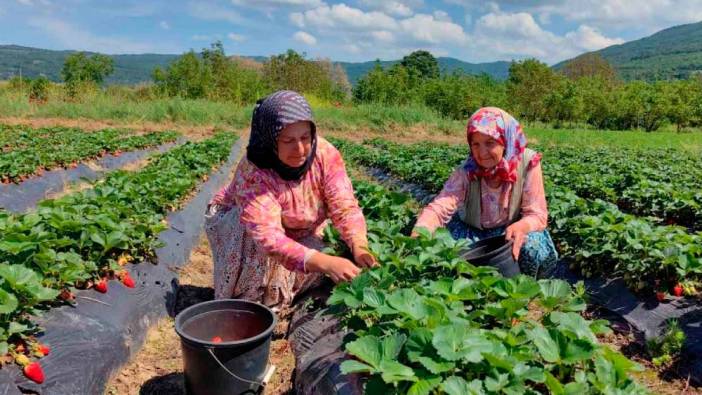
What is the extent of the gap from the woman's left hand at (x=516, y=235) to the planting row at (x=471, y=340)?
23.5 inches

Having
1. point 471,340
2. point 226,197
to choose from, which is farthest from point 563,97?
point 471,340

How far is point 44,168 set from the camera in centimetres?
877

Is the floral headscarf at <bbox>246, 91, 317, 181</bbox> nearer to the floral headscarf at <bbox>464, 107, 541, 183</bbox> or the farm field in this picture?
the farm field

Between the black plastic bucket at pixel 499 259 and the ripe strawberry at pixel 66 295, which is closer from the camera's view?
the black plastic bucket at pixel 499 259

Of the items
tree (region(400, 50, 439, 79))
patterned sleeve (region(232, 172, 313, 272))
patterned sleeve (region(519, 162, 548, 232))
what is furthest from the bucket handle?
tree (region(400, 50, 439, 79))

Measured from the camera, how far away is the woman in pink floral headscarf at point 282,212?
2795 millimetres

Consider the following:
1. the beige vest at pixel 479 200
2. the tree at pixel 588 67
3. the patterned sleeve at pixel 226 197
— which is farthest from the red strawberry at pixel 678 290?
the tree at pixel 588 67

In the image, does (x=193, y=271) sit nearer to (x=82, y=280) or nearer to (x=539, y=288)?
(x=82, y=280)

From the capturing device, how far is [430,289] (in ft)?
6.90

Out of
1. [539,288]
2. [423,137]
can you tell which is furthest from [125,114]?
[539,288]

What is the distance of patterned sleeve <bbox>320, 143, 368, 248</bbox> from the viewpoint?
9.75 feet

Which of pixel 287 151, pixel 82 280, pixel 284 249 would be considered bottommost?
pixel 82 280

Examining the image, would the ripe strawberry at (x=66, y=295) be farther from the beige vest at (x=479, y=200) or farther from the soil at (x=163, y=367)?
the beige vest at (x=479, y=200)

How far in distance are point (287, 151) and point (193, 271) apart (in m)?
2.25
